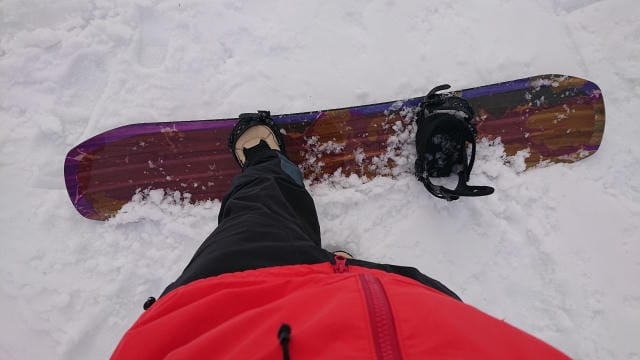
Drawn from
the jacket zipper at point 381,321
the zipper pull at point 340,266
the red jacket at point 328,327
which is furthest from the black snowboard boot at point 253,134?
the jacket zipper at point 381,321

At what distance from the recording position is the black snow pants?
98 centimetres

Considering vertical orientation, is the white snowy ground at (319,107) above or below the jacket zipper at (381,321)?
above

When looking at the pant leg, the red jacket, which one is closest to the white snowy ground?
the pant leg

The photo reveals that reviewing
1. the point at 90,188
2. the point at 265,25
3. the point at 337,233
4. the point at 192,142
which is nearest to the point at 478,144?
the point at 337,233

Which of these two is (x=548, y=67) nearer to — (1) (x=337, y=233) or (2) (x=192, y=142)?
(1) (x=337, y=233)

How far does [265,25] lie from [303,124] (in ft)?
1.62

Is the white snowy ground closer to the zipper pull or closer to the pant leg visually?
the pant leg

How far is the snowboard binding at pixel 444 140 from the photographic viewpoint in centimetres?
156

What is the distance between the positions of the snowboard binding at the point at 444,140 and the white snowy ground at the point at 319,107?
0.10 m

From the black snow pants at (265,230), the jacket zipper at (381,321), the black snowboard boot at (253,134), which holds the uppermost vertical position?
the black snowboard boot at (253,134)

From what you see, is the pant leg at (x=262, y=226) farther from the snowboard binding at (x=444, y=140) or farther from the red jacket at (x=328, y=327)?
the snowboard binding at (x=444, y=140)

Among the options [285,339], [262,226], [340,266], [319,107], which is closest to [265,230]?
[262,226]

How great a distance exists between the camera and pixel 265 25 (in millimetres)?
1760

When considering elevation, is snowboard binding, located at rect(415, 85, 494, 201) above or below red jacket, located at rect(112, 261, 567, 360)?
above
